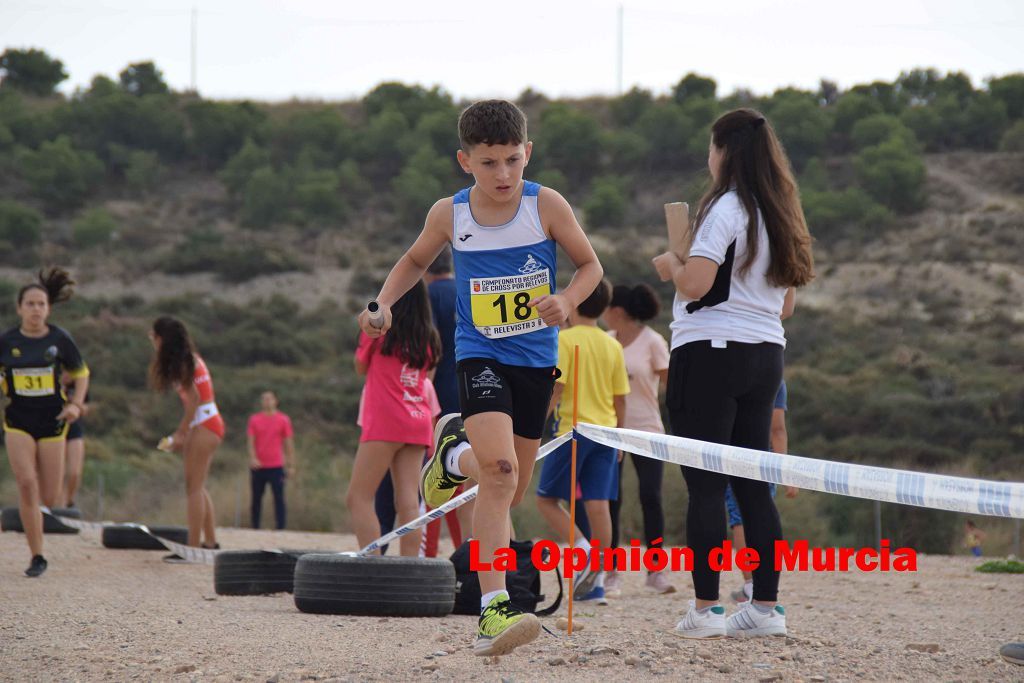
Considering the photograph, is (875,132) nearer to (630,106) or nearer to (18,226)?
(630,106)

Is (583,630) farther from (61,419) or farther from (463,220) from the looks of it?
(61,419)

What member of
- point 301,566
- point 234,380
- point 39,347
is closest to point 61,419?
point 39,347

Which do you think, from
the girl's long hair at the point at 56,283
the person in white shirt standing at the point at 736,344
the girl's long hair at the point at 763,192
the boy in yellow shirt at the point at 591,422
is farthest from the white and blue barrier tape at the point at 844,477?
the girl's long hair at the point at 56,283

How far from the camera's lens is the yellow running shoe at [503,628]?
4.35 m

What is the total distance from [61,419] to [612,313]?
397cm

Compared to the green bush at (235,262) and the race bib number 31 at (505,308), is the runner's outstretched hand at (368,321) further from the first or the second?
the green bush at (235,262)

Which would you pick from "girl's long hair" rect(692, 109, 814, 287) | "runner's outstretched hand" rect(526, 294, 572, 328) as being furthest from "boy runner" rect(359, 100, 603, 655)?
"girl's long hair" rect(692, 109, 814, 287)

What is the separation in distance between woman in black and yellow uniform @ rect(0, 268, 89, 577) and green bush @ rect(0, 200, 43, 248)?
1610 inches

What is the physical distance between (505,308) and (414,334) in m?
2.86

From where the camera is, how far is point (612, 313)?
861 centimetres

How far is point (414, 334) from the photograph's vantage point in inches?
297

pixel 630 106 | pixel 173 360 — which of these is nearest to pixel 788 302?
pixel 173 360

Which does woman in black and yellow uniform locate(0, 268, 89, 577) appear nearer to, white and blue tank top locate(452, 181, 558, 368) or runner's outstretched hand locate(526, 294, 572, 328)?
white and blue tank top locate(452, 181, 558, 368)

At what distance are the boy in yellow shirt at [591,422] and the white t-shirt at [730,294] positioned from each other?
2.28 m
